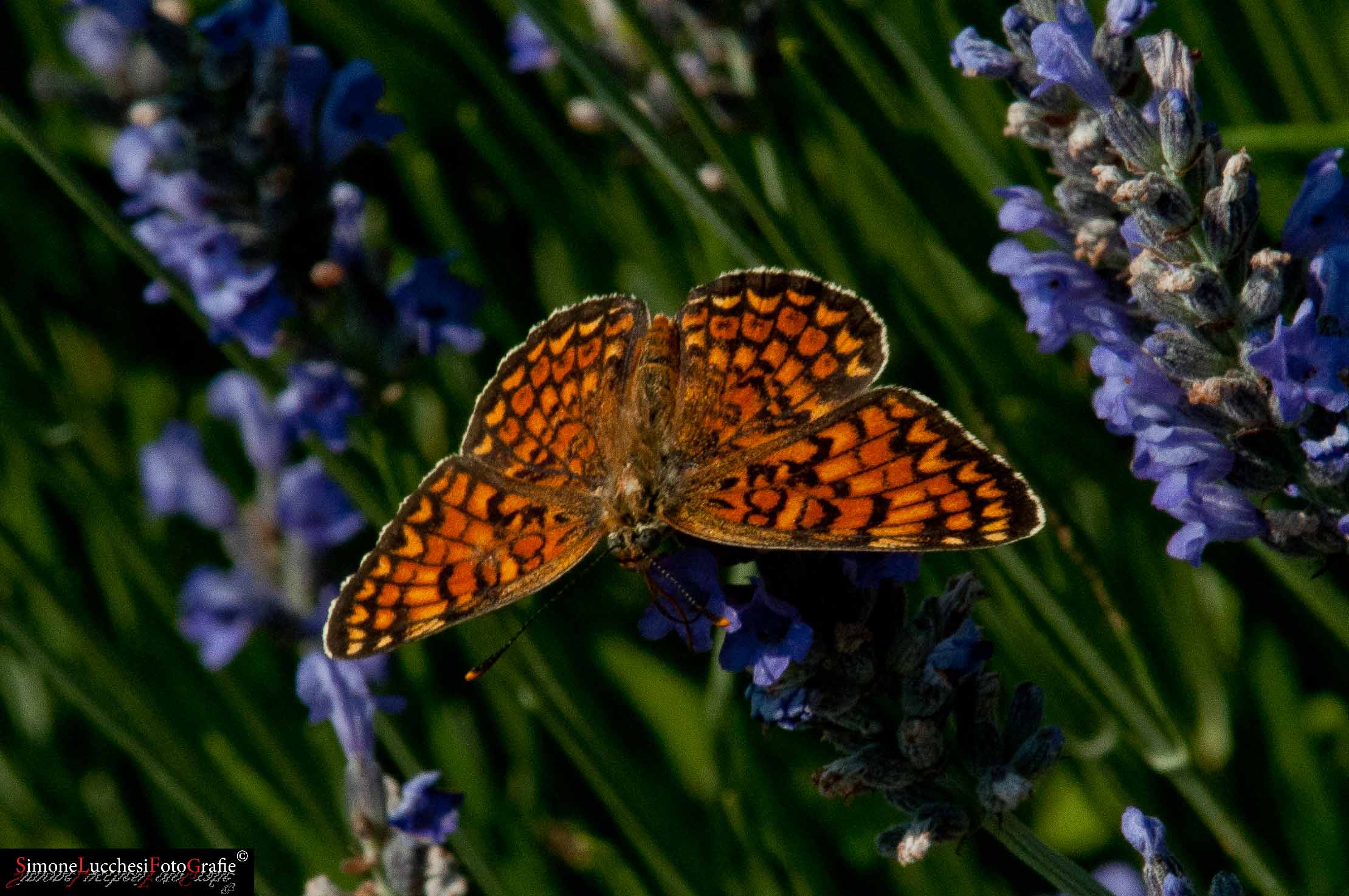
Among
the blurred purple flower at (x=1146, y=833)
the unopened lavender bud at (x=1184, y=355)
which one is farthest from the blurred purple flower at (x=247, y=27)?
the blurred purple flower at (x=1146, y=833)

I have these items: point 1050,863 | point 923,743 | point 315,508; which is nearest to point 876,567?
point 923,743

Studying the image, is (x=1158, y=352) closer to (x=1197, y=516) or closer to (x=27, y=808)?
(x=1197, y=516)

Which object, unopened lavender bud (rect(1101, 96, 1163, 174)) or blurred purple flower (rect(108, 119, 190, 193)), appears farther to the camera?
blurred purple flower (rect(108, 119, 190, 193))

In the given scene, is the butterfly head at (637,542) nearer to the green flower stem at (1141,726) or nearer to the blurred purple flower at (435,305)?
the green flower stem at (1141,726)

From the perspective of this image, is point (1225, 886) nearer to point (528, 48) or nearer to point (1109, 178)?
point (1109, 178)

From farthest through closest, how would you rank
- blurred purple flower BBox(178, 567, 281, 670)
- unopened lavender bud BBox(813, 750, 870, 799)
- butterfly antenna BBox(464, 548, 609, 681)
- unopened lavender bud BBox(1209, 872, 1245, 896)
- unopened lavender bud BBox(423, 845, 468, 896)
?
1. blurred purple flower BBox(178, 567, 281, 670)
2. unopened lavender bud BBox(423, 845, 468, 896)
3. butterfly antenna BBox(464, 548, 609, 681)
4. unopened lavender bud BBox(813, 750, 870, 799)
5. unopened lavender bud BBox(1209, 872, 1245, 896)

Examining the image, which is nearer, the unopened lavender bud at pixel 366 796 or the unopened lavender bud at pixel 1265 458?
the unopened lavender bud at pixel 1265 458

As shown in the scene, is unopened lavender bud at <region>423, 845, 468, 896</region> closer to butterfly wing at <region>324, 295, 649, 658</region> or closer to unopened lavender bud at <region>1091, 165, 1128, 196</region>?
butterfly wing at <region>324, 295, 649, 658</region>

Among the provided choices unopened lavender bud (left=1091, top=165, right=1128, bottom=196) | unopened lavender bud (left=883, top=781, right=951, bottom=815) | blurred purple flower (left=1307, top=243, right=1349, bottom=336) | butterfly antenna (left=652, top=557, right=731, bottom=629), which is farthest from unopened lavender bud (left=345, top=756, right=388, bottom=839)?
blurred purple flower (left=1307, top=243, right=1349, bottom=336)
